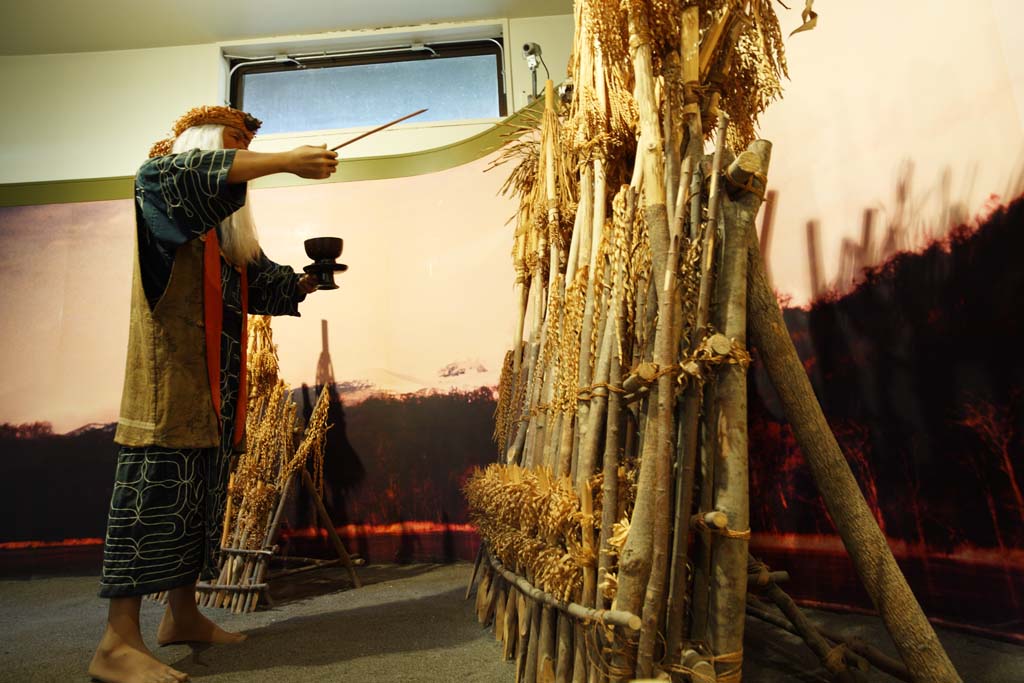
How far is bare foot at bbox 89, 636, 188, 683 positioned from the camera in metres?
1.78

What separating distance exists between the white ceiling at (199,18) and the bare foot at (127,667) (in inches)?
134

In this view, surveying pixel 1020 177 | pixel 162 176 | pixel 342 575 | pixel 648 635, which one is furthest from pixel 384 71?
pixel 648 635

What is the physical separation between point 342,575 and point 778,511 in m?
2.07

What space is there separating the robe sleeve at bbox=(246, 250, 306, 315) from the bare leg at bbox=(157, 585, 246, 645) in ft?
3.14

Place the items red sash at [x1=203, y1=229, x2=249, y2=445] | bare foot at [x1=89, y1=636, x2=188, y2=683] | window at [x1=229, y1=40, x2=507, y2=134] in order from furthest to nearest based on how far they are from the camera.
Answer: window at [x1=229, y1=40, x2=507, y2=134] → red sash at [x1=203, y1=229, x2=249, y2=445] → bare foot at [x1=89, y1=636, x2=188, y2=683]

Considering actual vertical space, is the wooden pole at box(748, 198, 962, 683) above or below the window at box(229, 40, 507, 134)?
below

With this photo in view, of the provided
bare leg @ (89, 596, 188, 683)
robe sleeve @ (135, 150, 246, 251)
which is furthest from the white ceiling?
bare leg @ (89, 596, 188, 683)

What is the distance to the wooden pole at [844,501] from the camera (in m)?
1.39

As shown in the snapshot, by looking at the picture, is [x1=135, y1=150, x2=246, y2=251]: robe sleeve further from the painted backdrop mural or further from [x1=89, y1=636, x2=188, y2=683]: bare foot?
the painted backdrop mural

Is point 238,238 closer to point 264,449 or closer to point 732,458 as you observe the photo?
point 264,449

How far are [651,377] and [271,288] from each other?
5.21ft

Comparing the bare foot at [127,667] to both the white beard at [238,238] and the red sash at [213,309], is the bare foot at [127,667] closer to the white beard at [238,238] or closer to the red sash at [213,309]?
the red sash at [213,309]

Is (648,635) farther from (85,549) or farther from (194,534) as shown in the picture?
(85,549)

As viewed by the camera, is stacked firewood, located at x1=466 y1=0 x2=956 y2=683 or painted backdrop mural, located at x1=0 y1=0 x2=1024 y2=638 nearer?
stacked firewood, located at x1=466 y1=0 x2=956 y2=683
